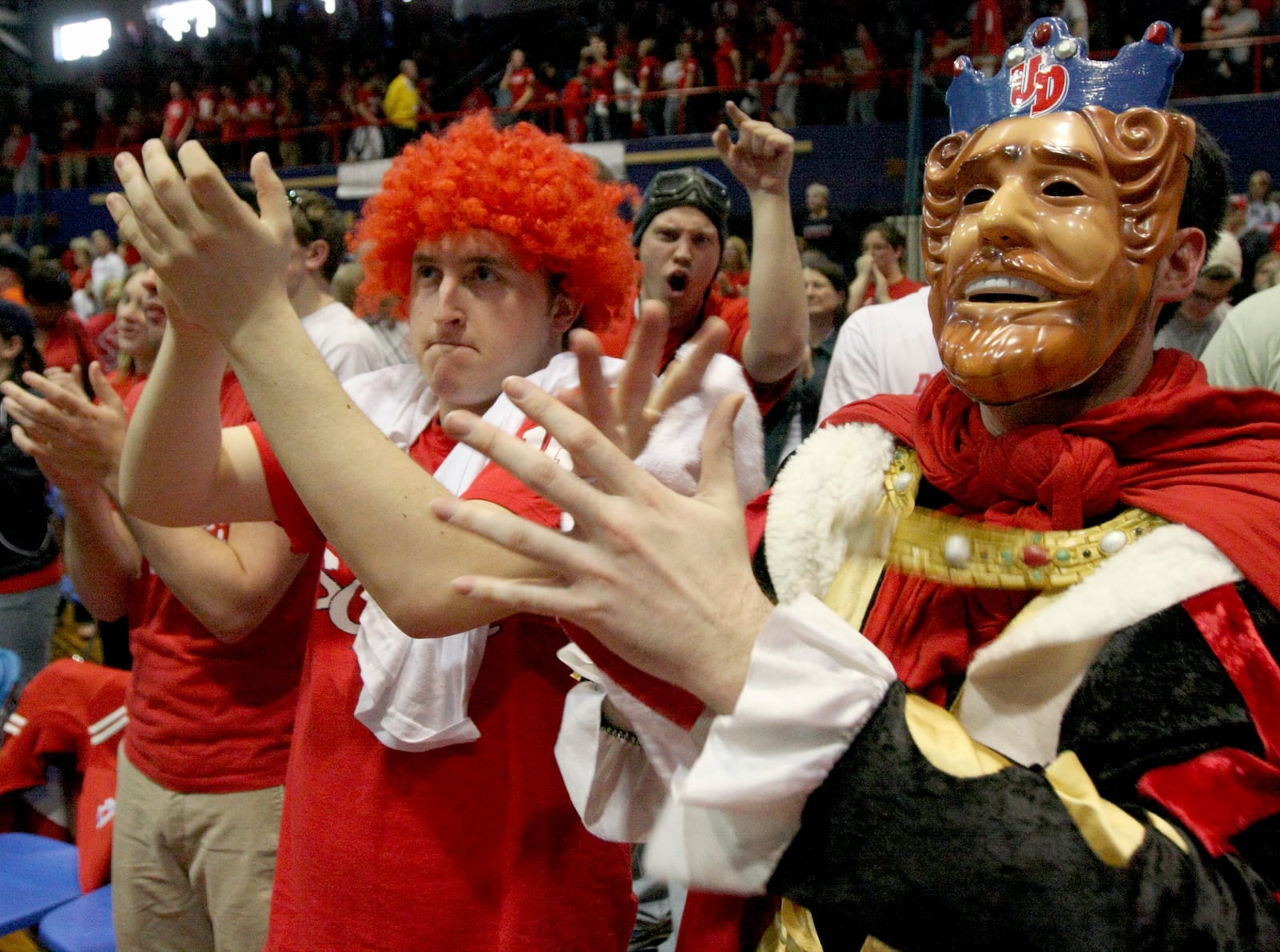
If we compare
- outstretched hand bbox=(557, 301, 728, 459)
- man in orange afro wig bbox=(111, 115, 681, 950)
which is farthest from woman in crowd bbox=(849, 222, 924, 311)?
outstretched hand bbox=(557, 301, 728, 459)

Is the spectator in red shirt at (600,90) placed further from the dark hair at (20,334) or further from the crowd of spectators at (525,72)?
the dark hair at (20,334)

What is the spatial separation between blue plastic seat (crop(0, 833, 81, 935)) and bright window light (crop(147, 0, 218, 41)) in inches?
691

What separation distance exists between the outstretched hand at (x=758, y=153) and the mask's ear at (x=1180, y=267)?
→ 0.95 metres

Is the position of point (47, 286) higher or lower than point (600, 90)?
lower

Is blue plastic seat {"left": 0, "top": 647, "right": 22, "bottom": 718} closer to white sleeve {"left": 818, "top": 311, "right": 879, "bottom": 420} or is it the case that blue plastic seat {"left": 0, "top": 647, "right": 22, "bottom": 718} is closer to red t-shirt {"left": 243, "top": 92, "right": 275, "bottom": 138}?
white sleeve {"left": 818, "top": 311, "right": 879, "bottom": 420}

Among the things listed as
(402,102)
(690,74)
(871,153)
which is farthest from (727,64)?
(402,102)

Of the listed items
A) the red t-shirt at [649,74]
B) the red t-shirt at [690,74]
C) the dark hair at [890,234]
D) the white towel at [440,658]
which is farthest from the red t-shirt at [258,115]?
the white towel at [440,658]

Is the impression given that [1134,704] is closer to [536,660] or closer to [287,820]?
[536,660]

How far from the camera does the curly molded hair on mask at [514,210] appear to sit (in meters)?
1.44

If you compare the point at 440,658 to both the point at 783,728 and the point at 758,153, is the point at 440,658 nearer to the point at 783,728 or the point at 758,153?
the point at 783,728

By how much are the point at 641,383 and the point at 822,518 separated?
301 millimetres

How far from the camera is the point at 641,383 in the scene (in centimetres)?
83

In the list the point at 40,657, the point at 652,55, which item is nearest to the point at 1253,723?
the point at 40,657

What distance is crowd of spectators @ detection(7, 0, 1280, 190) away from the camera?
966cm
